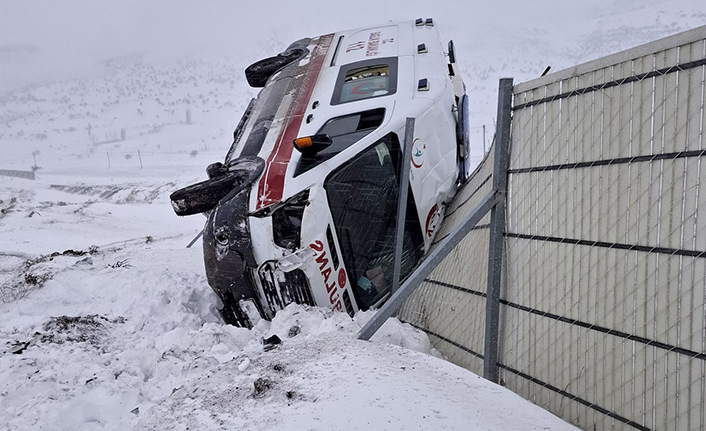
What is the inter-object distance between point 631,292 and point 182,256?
6.56 metres

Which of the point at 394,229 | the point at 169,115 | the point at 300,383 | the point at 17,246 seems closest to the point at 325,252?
the point at 394,229

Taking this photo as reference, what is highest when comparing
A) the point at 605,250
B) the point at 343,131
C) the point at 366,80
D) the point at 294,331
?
the point at 366,80

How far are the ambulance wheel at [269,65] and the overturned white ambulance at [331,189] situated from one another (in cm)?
129

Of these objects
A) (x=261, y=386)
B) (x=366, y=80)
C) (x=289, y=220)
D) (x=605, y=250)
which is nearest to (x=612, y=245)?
(x=605, y=250)

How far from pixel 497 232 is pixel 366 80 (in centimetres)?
300

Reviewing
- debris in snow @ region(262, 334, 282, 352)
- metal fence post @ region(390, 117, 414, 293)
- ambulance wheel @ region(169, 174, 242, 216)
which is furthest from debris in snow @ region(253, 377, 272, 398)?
ambulance wheel @ region(169, 174, 242, 216)

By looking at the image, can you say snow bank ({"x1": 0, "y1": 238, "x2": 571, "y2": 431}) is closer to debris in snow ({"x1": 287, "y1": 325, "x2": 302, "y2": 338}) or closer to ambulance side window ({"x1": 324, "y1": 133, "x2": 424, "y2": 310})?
debris in snow ({"x1": 287, "y1": 325, "x2": 302, "y2": 338})

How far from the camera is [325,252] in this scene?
12.9 feet

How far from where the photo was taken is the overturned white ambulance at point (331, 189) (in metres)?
3.94

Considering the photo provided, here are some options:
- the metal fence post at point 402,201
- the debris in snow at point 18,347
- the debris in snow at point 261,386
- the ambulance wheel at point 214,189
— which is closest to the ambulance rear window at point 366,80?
the metal fence post at point 402,201

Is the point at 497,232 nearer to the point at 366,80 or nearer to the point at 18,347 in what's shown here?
the point at 366,80

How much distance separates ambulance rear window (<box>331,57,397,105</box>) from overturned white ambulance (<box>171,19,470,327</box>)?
17 mm

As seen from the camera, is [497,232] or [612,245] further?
[497,232]

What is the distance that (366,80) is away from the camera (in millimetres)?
5355
